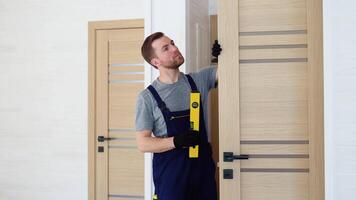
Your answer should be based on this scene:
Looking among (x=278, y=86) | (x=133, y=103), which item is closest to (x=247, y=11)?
(x=278, y=86)

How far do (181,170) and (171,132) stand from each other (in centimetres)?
21

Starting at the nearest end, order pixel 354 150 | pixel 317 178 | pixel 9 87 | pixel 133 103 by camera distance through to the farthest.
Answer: pixel 354 150 → pixel 317 178 → pixel 133 103 → pixel 9 87

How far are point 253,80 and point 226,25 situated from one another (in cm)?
34

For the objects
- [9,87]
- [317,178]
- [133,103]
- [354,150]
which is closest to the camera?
[354,150]

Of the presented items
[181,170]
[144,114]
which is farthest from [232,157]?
[144,114]

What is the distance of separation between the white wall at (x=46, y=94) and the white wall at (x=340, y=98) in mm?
2448

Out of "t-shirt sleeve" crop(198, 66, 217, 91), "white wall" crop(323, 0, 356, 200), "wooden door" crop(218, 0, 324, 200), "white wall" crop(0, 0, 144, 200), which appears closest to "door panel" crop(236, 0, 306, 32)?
"wooden door" crop(218, 0, 324, 200)

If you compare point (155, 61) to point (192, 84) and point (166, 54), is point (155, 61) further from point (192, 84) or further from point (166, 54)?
point (192, 84)

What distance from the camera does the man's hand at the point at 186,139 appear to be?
1.98 metres

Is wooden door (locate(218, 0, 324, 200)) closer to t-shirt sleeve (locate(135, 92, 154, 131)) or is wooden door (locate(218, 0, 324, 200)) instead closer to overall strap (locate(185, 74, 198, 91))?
overall strap (locate(185, 74, 198, 91))

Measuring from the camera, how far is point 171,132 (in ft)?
6.84

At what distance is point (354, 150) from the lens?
5.33 feet

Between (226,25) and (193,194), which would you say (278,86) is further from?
(193,194)

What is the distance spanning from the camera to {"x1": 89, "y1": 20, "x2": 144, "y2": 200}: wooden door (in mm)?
3896
